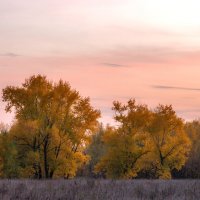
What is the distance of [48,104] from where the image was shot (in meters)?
53.5

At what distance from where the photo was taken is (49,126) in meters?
52.3

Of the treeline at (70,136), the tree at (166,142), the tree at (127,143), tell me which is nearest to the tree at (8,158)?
the treeline at (70,136)

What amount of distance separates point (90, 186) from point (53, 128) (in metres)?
29.0

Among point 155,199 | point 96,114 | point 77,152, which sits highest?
point 96,114

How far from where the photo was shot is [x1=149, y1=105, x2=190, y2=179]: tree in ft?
185

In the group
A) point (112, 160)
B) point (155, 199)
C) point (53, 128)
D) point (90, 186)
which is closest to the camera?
point (155, 199)

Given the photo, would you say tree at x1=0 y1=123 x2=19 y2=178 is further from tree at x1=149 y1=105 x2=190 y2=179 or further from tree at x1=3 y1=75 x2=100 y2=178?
tree at x1=149 y1=105 x2=190 y2=179

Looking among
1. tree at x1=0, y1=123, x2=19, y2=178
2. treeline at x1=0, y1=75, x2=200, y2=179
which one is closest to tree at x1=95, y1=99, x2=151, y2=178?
treeline at x1=0, y1=75, x2=200, y2=179

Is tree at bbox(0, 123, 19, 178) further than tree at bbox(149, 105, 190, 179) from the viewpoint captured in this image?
No

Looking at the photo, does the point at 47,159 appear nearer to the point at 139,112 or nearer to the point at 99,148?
the point at 139,112

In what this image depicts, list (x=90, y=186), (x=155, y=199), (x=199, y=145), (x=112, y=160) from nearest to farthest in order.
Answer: (x=155, y=199)
(x=90, y=186)
(x=112, y=160)
(x=199, y=145)

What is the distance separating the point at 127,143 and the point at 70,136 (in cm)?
657

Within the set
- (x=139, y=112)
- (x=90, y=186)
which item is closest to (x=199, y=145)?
(x=139, y=112)

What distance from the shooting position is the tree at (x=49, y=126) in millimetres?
51062
